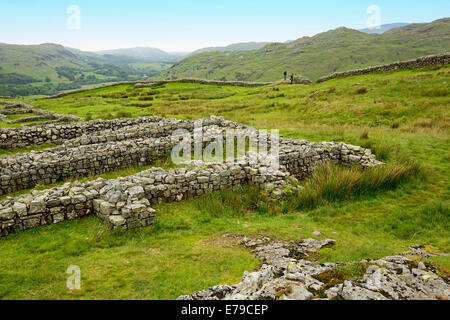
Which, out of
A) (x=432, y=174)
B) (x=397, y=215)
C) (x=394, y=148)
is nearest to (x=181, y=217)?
(x=397, y=215)

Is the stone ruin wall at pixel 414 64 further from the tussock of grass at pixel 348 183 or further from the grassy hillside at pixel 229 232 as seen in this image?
the tussock of grass at pixel 348 183

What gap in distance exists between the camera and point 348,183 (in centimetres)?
1049

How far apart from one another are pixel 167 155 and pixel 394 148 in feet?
38.8

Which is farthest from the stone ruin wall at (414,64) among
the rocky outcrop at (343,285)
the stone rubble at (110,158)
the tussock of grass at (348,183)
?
the rocky outcrop at (343,285)

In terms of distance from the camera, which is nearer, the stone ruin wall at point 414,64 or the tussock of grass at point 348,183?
the tussock of grass at point 348,183

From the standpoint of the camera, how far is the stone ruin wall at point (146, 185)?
7.80m

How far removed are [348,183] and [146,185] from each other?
7.49m

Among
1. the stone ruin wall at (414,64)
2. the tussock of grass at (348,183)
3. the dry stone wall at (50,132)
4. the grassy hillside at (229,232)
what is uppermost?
the stone ruin wall at (414,64)

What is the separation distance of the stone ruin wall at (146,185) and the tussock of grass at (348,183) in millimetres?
956

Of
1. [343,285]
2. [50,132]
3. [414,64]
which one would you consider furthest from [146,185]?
[414,64]

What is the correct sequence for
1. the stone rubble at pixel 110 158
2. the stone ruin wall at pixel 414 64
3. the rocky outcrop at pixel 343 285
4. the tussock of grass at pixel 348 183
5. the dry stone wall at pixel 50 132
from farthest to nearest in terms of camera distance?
the stone ruin wall at pixel 414 64 → the dry stone wall at pixel 50 132 → the stone rubble at pixel 110 158 → the tussock of grass at pixel 348 183 → the rocky outcrop at pixel 343 285

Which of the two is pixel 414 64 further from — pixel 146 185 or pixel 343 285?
pixel 343 285

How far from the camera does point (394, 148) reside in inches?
541
